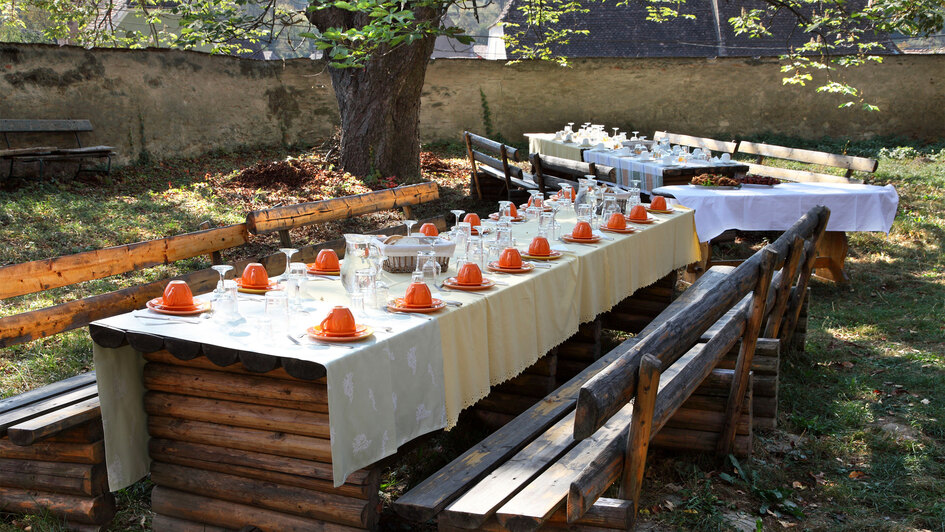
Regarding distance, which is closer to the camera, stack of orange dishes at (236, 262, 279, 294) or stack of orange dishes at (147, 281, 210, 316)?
stack of orange dishes at (147, 281, 210, 316)

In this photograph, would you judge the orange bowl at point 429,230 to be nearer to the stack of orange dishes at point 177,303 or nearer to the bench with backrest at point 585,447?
the bench with backrest at point 585,447

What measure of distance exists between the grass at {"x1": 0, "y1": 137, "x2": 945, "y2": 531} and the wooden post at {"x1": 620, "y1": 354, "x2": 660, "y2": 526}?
2.25 feet

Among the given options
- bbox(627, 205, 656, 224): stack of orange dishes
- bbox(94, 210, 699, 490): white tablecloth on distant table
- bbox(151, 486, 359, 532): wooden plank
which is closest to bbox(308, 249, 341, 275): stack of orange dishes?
bbox(94, 210, 699, 490): white tablecloth on distant table

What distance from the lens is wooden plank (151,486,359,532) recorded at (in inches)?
118

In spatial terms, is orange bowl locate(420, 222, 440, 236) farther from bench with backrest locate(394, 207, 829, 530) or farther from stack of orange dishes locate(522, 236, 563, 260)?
bench with backrest locate(394, 207, 829, 530)

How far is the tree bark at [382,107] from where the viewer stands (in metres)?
9.66

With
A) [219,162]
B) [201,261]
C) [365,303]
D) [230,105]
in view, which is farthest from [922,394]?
[230,105]

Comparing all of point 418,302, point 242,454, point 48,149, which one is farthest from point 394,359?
point 48,149

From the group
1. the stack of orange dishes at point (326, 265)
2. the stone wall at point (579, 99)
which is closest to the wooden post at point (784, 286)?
the stack of orange dishes at point (326, 265)

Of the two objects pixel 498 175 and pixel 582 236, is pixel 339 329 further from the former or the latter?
pixel 498 175

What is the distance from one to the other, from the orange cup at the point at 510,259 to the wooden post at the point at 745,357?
1.24m

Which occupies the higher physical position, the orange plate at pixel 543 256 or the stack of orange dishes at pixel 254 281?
the stack of orange dishes at pixel 254 281

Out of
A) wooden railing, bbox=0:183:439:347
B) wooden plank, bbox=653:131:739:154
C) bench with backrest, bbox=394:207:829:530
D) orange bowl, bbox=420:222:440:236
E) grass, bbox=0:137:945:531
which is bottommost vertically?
grass, bbox=0:137:945:531

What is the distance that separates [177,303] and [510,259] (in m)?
1.68
